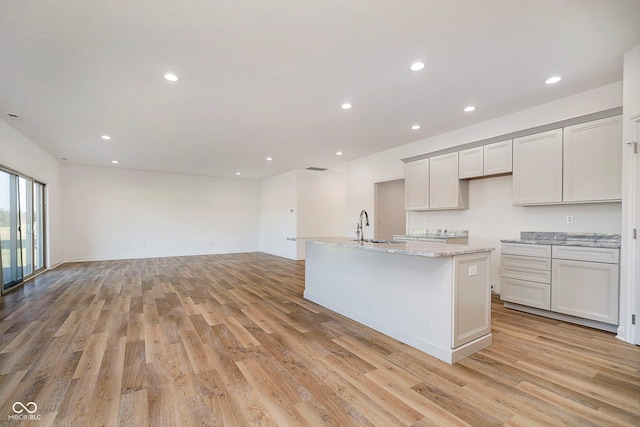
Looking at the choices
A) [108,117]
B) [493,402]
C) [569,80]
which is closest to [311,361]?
[493,402]

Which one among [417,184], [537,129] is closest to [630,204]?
[537,129]

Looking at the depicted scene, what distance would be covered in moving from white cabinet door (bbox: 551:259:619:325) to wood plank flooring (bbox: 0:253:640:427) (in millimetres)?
192

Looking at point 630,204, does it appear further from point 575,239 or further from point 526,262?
point 526,262

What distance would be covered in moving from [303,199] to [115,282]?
495 centimetres

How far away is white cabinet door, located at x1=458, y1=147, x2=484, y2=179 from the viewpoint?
4.45 m

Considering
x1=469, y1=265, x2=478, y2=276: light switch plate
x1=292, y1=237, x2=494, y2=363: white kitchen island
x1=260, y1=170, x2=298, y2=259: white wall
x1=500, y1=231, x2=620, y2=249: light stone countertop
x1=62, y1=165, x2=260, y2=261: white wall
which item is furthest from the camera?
x1=260, y1=170, x2=298, y2=259: white wall

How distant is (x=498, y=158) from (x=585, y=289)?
197 centimetres

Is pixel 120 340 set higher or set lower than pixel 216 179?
lower

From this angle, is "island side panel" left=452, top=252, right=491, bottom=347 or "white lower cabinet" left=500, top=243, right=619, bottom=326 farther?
"white lower cabinet" left=500, top=243, right=619, bottom=326

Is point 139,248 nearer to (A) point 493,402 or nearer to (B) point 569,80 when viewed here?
(A) point 493,402

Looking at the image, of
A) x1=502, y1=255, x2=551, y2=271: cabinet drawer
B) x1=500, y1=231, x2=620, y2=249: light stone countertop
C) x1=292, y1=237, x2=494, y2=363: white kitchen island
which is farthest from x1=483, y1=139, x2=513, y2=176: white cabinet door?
x1=292, y1=237, x2=494, y2=363: white kitchen island

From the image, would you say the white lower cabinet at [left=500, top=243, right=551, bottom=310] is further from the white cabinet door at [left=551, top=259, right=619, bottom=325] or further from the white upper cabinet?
the white upper cabinet

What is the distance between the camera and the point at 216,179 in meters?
9.98

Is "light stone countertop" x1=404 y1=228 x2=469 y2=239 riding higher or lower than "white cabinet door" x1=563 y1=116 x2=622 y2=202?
lower
